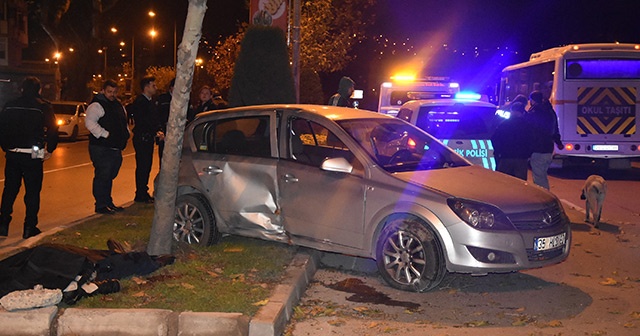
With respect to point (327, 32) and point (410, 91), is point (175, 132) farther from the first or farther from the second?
point (327, 32)

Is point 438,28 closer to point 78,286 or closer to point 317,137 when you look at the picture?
point 317,137

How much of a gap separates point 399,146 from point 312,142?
94 cm

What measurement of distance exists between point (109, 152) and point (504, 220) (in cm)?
581

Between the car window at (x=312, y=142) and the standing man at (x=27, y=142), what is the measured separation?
10.2ft

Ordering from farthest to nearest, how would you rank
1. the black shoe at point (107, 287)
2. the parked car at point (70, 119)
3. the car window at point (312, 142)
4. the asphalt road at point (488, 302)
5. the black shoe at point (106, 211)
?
the parked car at point (70, 119) < the black shoe at point (106, 211) < the car window at point (312, 142) < the black shoe at point (107, 287) < the asphalt road at point (488, 302)

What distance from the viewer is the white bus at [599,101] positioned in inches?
714

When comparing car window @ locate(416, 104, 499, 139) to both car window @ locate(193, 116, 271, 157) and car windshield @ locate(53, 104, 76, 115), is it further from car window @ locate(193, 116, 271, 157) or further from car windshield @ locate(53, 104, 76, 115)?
car windshield @ locate(53, 104, 76, 115)

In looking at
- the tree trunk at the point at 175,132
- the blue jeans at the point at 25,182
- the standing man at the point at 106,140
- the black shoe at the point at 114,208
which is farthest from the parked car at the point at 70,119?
the tree trunk at the point at 175,132

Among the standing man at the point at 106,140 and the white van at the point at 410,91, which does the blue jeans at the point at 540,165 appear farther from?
the white van at the point at 410,91

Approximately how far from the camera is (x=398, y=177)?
736 cm

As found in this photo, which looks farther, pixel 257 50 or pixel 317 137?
pixel 257 50

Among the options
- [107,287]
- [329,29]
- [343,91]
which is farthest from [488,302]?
[329,29]

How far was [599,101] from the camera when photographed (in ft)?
59.5

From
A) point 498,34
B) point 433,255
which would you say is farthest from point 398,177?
point 498,34
